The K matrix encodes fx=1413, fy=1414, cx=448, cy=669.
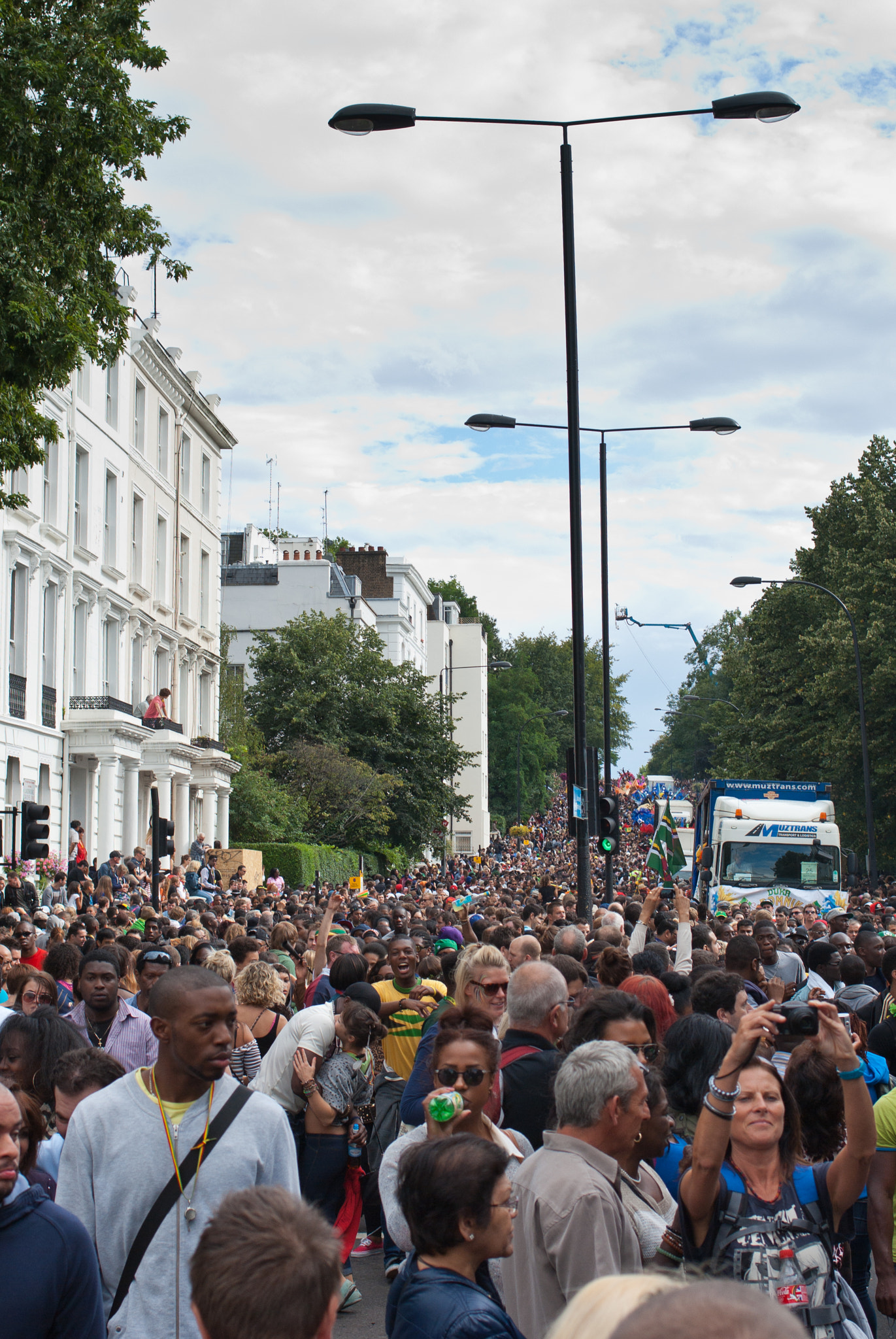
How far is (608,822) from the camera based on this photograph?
54.6ft

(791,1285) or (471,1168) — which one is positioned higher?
(471,1168)

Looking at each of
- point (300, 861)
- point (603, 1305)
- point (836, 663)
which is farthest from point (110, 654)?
point (603, 1305)

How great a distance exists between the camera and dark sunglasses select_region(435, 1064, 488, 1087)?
461cm

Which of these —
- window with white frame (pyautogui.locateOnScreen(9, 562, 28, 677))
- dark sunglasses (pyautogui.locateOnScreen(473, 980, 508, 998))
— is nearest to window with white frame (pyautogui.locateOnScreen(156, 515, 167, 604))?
window with white frame (pyautogui.locateOnScreen(9, 562, 28, 677))

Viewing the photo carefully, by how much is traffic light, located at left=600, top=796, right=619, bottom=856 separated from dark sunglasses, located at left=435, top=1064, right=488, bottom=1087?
11669 millimetres

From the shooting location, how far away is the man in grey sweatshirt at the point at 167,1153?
12.1ft

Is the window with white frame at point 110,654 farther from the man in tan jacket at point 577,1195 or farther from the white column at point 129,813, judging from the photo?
the man in tan jacket at point 577,1195

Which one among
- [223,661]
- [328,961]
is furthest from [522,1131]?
[223,661]

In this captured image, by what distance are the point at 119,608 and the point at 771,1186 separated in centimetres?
3716

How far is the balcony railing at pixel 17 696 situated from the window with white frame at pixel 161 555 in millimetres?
12878

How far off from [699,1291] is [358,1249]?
26.3 feet

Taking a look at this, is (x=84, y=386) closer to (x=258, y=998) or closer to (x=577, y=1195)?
(x=258, y=998)

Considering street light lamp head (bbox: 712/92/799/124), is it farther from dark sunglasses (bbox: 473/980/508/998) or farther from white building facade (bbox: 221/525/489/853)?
Result: white building facade (bbox: 221/525/489/853)

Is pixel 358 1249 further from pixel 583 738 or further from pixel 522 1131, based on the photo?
pixel 583 738
